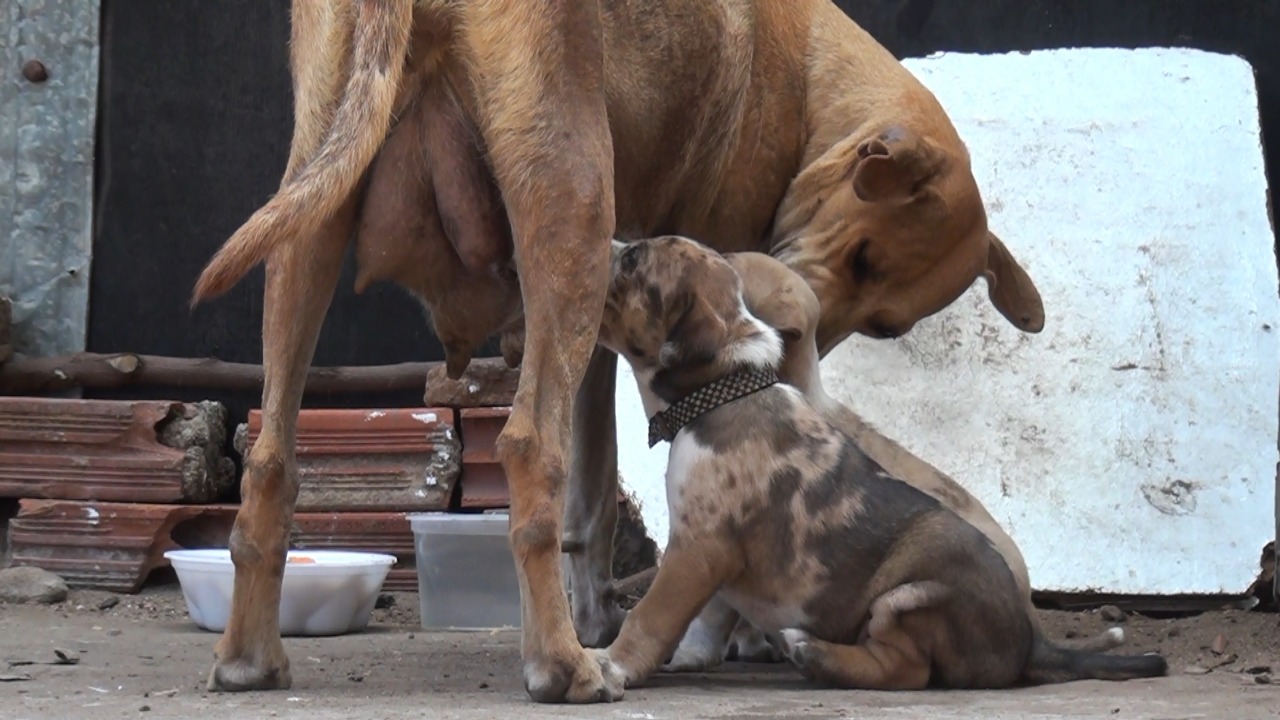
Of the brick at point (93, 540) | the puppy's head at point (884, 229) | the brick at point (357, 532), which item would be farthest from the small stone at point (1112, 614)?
the brick at point (93, 540)

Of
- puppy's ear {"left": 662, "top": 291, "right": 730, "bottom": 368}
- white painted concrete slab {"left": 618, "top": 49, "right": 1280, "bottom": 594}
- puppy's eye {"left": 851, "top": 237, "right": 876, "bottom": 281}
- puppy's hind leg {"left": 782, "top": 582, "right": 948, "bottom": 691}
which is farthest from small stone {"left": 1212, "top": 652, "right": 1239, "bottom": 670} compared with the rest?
puppy's ear {"left": 662, "top": 291, "right": 730, "bottom": 368}

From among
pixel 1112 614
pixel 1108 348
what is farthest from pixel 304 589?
pixel 1108 348

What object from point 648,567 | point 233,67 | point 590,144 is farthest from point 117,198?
point 590,144

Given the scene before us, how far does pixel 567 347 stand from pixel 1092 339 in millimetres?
3125

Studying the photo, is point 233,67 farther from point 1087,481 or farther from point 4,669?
point 1087,481

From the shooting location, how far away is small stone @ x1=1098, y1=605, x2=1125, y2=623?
582 cm

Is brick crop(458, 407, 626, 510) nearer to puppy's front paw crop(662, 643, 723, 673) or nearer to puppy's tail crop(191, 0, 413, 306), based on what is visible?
puppy's front paw crop(662, 643, 723, 673)

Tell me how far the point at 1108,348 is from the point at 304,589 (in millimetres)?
3067

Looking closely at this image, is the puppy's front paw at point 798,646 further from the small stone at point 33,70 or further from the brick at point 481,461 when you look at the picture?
the small stone at point 33,70

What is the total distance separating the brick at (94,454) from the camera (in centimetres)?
641

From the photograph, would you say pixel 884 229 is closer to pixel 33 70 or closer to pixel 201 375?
pixel 201 375

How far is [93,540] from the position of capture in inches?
249

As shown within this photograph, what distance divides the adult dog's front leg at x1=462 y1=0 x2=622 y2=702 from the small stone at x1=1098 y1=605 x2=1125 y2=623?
8.95 feet

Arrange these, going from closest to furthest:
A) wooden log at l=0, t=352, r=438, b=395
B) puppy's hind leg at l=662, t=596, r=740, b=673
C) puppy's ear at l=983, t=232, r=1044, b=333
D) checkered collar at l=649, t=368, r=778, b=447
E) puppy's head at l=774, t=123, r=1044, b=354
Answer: checkered collar at l=649, t=368, r=778, b=447
puppy's hind leg at l=662, t=596, r=740, b=673
puppy's head at l=774, t=123, r=1044, b=354
puppy's ear at l=983, t=232, r=1044, b=333
wooden log at l=0, t=352, r=438, b=395
